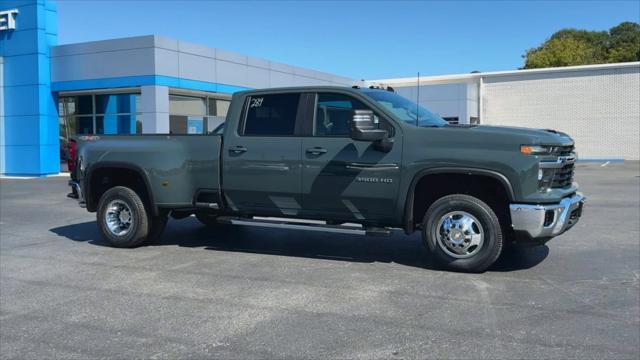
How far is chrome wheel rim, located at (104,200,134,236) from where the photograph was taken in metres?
8.23

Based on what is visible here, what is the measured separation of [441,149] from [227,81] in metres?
19.5

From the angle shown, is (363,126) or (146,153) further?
(146,153)

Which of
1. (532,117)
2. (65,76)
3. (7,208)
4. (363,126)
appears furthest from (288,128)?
(532,117)

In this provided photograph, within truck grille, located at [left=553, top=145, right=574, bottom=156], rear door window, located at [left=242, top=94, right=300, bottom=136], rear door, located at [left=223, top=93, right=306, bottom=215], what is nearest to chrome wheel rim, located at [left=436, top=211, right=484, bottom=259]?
truck grille, located at [left=553, top=145, right=574, bottom=156]

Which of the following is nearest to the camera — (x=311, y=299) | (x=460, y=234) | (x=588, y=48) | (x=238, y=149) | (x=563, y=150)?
(x=311, y=299)

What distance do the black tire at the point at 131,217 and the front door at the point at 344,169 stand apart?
8.06 feet

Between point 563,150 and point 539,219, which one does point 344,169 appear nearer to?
point 539,219

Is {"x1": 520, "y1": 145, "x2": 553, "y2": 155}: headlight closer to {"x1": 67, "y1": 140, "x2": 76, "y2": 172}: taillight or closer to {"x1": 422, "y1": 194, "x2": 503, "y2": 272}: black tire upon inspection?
{"x1": 422, "y1": 194, "x2": 503, "y2": 272}: black tire

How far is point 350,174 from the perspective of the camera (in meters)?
6.74

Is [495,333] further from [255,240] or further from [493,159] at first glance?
[255,240]

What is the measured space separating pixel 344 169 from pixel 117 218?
3562 mm

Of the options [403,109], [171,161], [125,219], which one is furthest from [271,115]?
[125,219]

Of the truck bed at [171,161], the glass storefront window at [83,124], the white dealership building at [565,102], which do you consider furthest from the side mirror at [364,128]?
the white dealership building at [565,102]

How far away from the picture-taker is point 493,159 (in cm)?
613
